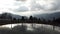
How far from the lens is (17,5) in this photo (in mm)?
4273

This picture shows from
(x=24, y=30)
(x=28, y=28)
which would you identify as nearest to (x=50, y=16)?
(x=28, y=28)

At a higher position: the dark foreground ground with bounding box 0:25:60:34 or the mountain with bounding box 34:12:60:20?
the mountain with bounding box 34:12:60:20

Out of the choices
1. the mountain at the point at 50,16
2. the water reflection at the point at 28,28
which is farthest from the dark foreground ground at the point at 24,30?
the mountain at the point at 50,16

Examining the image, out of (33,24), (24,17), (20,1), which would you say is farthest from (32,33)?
(20,1)

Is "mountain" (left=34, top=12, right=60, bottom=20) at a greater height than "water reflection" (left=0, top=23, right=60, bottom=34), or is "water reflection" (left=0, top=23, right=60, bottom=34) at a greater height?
"mountain" (left=34, top=12, right=60, bottom=20)

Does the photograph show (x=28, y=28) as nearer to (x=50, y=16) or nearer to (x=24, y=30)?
(x=24, y=30)

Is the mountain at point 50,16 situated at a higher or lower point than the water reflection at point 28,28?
higher

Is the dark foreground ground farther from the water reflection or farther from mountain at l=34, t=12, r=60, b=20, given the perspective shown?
mountain at l=34, t=12, r=60, b=20

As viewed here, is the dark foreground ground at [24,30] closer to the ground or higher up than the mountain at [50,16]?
closer to the ground

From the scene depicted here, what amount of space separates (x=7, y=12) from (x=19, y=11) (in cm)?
39

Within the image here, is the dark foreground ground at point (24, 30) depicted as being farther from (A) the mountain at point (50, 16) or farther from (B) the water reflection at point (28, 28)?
(A) the mountain at point (50, 16)

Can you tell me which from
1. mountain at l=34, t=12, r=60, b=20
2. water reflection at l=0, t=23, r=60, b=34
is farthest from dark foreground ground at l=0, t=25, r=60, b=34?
mountain at l=34, t=12, r=60, b=20

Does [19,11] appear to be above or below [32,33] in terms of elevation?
above

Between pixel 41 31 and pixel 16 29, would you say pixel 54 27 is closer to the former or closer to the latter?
pixel 41 31
